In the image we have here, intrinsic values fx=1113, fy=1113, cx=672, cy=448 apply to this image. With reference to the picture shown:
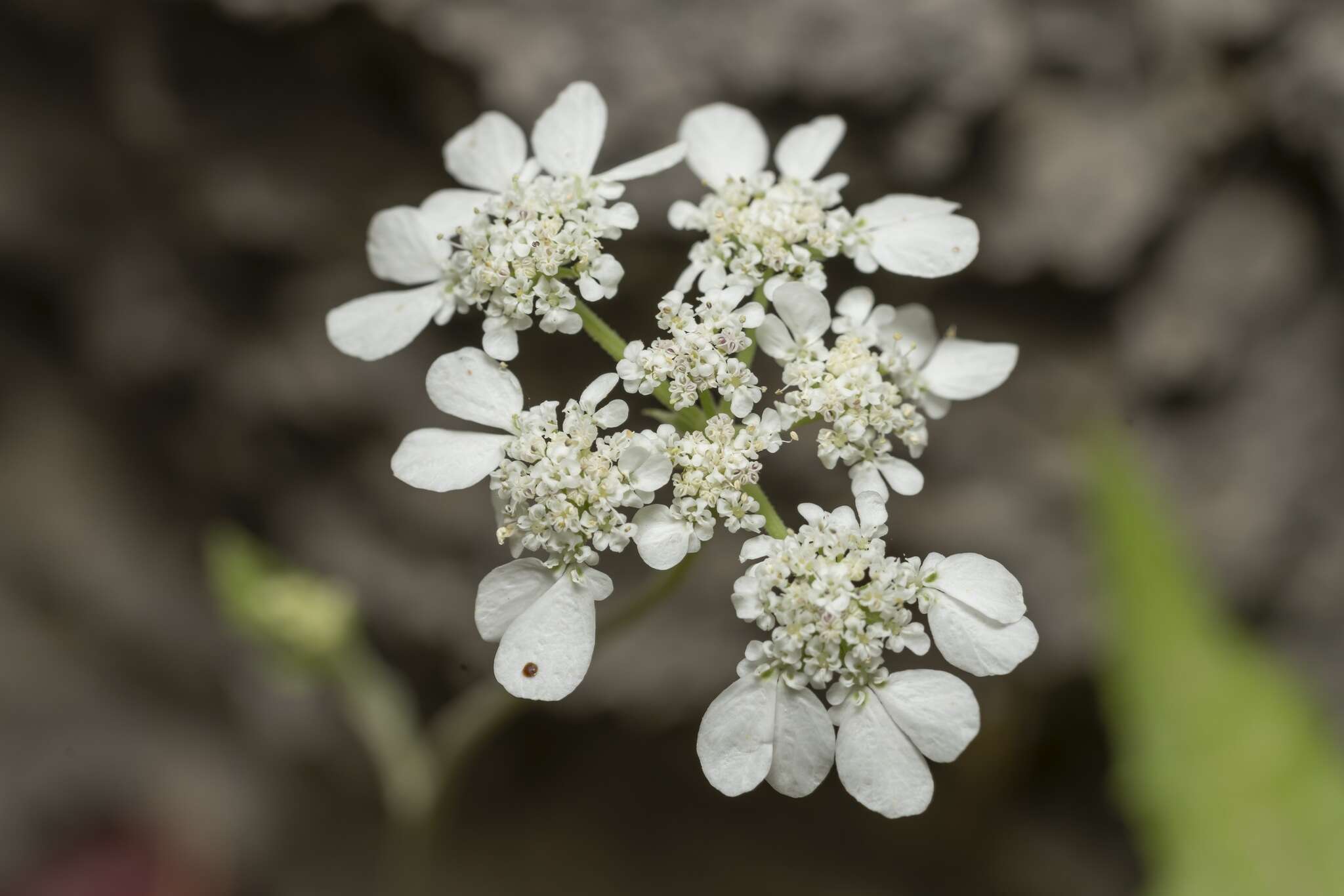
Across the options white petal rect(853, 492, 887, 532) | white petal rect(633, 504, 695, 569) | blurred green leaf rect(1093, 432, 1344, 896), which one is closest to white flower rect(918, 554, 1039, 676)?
white petal rect(853, 492, 887, 532)

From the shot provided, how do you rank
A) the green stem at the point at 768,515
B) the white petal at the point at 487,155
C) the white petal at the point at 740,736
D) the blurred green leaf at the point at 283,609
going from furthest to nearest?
the blurred green leaf at the point at 283,609
the white petal at the point at 487,155
the green stem at the point at 768,515
the white petal at the point at 740,736

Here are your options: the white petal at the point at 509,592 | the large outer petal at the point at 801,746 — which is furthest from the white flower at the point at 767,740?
the white petal at the point at 509,592

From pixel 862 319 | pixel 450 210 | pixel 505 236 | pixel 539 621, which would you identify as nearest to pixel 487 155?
pixel 450 210

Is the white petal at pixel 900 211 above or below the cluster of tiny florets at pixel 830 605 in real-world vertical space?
above

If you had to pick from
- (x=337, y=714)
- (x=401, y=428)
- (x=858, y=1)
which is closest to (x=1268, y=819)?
(x=858, y=1)

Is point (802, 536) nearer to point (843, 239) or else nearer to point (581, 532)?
point (581, 532)

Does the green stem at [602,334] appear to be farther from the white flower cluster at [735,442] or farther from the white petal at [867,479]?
the white petal at [867,479]

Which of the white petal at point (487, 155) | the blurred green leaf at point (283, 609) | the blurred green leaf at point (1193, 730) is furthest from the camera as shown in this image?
the blurred green leaf at point (283, 609)

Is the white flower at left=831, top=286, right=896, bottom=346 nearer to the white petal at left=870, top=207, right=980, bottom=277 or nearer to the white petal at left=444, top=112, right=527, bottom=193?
the white petal at left=870, top=207, right=980, bottom=277
